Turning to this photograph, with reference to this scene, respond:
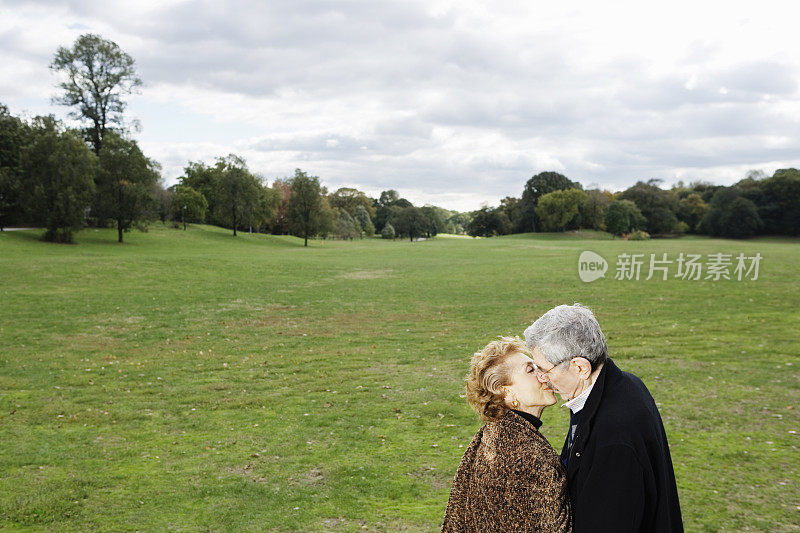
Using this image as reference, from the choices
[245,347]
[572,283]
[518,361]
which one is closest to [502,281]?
[572,283]

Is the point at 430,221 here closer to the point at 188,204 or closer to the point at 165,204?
the point at 188,204

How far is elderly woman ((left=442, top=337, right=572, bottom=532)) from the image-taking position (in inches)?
106

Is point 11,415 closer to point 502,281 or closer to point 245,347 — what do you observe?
point 245,347

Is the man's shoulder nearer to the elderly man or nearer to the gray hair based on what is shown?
the elderly man

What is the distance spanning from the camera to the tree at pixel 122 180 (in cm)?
4784

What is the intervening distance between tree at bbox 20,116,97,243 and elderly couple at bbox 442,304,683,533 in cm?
4811

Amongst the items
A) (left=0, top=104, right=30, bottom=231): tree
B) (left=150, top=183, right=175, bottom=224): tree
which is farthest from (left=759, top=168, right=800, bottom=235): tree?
(left=0, top=104, right=30, bottom=231): tree

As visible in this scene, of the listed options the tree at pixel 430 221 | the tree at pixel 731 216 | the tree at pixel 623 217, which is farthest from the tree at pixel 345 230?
the tree at pixel 731 216

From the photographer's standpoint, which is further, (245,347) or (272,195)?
(272,195)

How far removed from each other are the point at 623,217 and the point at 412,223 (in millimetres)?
49646

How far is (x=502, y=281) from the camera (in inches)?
1131

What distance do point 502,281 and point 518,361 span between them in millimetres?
26210

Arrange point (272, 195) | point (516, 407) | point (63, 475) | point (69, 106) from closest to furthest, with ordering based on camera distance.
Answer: point (516, 407) < point (63, 475) < point (69, 106) < point (272, 195)

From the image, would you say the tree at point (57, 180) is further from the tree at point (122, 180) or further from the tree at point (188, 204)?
the tree at point (188, 204)
